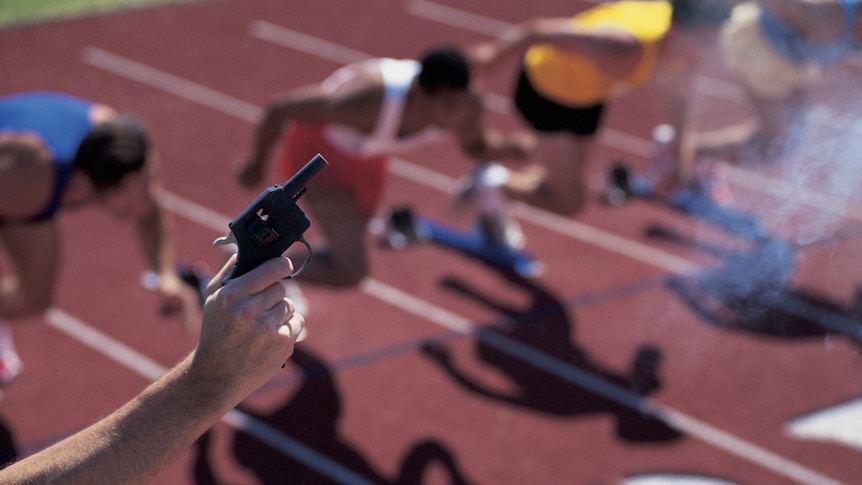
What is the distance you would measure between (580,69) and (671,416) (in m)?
1.90

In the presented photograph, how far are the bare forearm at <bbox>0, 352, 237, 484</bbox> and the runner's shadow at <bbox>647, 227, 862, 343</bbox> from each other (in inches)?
151

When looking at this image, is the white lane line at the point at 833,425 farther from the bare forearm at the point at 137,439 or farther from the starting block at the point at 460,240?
the bare forearm at the point at 137,439

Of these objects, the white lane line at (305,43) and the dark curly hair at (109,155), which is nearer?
the dark curly hair at (109,155)

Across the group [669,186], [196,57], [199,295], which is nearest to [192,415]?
[199,295]

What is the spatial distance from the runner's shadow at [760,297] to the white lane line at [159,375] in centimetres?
227

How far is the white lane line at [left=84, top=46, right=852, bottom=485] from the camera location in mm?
4125

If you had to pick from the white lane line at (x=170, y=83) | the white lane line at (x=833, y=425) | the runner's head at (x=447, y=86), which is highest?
the runner's head at (x=447, y=86)

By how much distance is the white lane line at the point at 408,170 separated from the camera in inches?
230

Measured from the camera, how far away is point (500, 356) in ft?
16.0

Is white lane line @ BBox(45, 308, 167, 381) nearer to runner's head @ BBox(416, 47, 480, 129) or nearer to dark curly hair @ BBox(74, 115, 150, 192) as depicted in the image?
dark curly hair @ BBox(74, 115, 150, 192)

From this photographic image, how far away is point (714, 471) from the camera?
4102 mm

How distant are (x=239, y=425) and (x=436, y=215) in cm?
238

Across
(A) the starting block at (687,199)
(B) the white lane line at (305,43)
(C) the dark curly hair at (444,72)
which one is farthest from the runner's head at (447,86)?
(B) the white lane line at (305,43)

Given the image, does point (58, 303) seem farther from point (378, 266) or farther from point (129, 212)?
point (378, 266)
